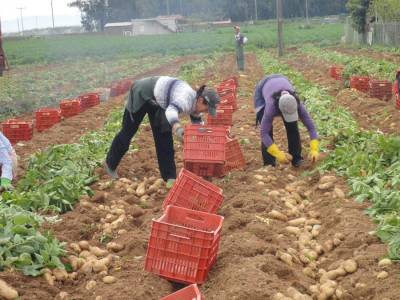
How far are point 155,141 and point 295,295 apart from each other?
11.7ft

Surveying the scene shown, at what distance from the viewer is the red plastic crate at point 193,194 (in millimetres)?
5785

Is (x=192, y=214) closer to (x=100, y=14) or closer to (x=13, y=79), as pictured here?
(x=13, y=79)

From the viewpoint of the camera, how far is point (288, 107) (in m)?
7.03

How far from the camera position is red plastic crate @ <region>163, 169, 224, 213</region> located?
5785 millimetres

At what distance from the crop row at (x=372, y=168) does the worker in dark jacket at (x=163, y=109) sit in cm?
176

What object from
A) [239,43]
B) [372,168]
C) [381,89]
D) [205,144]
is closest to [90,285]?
[205,144]

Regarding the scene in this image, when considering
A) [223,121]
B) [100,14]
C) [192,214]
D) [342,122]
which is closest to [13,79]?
[223,121]

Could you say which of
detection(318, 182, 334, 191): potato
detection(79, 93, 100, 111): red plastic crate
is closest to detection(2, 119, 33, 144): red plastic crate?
detection(79, 93, 100, 111): red plastic crate

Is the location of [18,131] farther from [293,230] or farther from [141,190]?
[293,230]

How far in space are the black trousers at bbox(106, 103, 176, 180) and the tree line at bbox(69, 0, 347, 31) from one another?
70743 mm

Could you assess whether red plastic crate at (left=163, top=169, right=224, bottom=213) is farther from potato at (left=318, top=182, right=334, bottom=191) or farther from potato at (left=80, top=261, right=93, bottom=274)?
potato at (left=318, top=182, right=334, bottom=191)

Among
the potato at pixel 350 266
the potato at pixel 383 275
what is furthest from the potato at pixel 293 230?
the potato at pixel 383 275

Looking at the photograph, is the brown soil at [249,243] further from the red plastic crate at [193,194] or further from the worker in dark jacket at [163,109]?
the worker in dark jacket at [163,109]

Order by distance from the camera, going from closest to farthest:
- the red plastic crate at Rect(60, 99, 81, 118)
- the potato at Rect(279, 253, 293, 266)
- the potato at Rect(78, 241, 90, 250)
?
the potato at Rect(279, 253, 293, 266) < the potato at Rect(78, 241, 90, 250) < the red plastic crate at Rect(60, 99, 81, 118)
